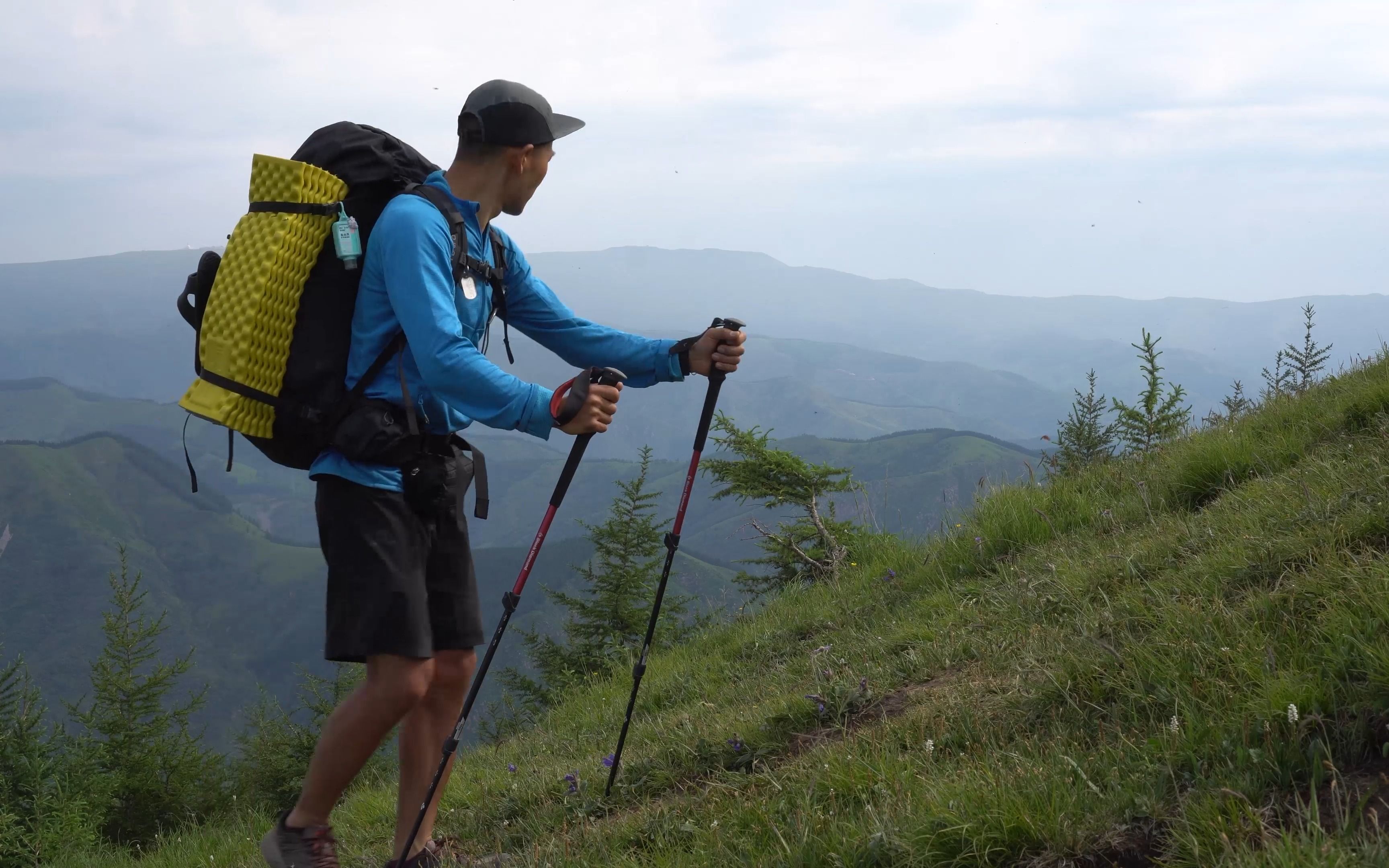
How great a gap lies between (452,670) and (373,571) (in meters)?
0.66

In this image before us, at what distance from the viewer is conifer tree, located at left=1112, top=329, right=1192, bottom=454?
966 centimetres

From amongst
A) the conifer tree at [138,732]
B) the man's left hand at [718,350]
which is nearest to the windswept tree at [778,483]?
the man's left hand at [718,350]

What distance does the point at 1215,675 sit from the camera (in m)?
3.07

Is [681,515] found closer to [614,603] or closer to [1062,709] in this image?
[1062,709]

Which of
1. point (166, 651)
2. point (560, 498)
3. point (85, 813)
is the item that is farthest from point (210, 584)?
point (560, 498)

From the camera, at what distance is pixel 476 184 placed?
3879mm

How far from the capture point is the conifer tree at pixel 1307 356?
10836 mm

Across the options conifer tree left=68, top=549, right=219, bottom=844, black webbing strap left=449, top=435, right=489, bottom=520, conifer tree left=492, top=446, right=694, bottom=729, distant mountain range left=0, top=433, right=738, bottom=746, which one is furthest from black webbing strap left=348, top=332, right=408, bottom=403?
distant mountain range left=0, top=433, right=738, bottom=746

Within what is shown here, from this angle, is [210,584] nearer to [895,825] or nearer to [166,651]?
[166,651]

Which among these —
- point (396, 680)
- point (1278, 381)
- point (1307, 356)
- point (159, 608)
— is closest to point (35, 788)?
point (396, 680)

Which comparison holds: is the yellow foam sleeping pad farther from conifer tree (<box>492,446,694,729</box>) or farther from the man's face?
conifer tree (<box>492,446,694,729</box>)

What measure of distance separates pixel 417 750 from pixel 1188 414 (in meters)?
11.5

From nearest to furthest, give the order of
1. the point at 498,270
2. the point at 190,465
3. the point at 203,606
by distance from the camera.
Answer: the point at 190,465 < the point at 498,270 < the point at 203,606

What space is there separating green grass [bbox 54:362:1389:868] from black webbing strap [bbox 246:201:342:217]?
8.55ft
